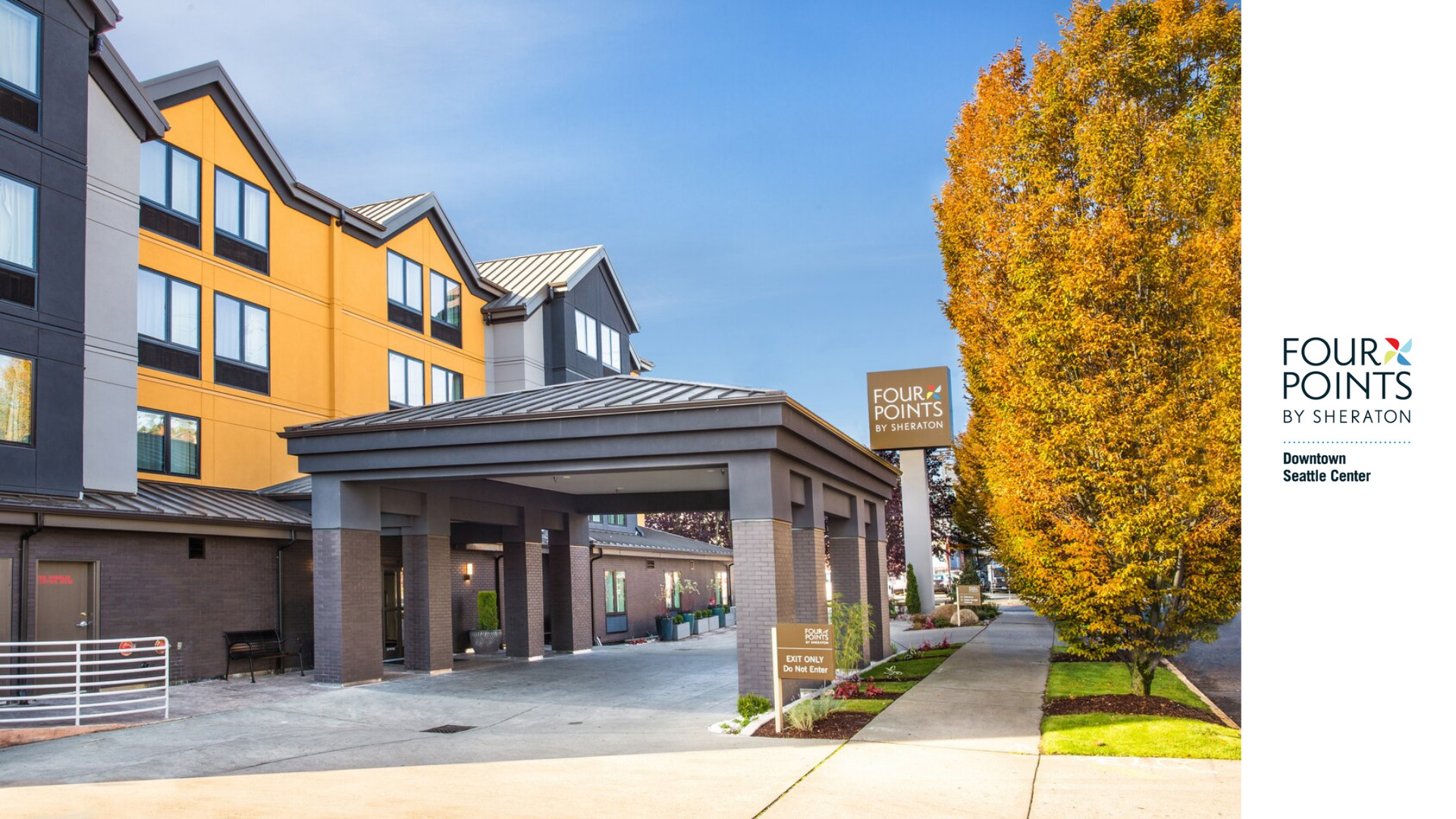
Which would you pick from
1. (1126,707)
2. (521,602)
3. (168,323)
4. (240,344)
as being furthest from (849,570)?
(168,323)

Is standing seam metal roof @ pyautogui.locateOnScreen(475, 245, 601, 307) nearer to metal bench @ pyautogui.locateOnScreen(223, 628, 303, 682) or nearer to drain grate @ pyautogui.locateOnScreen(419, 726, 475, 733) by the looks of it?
metal bench @ pyautogui.locateOnScreen(223, 628, 303, 682)

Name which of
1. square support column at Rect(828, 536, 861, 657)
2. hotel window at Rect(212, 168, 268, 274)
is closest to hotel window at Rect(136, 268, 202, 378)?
hotel window at Rect(212, 168, 268, 274)

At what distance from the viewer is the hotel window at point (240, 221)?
2397cm

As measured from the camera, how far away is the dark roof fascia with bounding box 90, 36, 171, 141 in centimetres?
2013

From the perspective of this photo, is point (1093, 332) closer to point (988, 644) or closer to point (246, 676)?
point (988, 644)

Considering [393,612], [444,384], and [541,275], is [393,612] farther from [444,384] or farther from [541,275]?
[541,275]

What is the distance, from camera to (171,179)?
22625mm

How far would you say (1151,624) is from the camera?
49.3ft

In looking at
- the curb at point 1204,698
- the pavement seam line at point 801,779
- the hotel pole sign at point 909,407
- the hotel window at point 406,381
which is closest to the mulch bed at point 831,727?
the pavement seam line at point 801,779

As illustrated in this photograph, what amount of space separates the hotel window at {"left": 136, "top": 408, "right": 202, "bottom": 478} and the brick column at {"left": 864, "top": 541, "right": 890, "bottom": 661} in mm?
14728

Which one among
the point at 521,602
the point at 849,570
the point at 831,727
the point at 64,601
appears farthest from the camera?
the point at 521,602

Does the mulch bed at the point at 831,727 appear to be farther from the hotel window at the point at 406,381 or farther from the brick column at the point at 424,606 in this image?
the hotel window at the point at 406,381

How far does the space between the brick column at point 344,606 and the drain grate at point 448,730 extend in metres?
4.45
